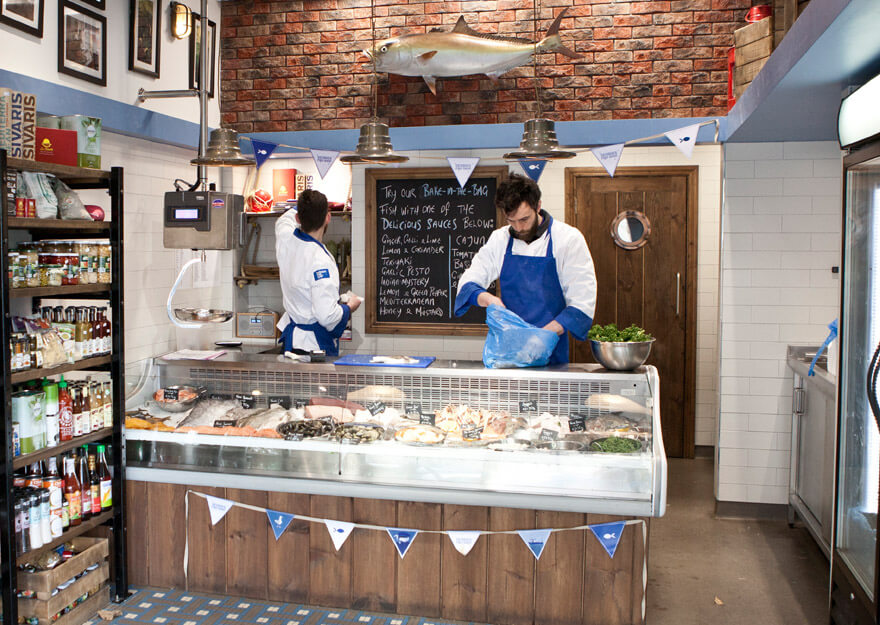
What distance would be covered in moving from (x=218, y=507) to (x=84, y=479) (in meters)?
0.68

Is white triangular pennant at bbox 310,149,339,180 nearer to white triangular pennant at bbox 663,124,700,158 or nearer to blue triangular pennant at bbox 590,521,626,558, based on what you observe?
white triangular pennant at bbox 663,124,700,158

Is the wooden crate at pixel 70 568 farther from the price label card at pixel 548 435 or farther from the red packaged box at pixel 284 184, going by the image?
the red packaged box at pixel 284 184

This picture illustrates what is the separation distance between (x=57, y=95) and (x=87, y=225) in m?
1.17

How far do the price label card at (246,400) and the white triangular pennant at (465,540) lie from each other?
4.18ft

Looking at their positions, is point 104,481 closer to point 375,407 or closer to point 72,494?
point 72,494

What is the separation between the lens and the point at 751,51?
5.20 m

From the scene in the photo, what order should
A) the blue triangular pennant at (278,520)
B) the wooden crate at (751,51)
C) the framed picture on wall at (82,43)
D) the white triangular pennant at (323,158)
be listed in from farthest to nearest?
the white triangular pennant at (323,158), the wooden crate at (751,51), the framed picture on wall at (82,43), the blue triangular pennant at (278,520)

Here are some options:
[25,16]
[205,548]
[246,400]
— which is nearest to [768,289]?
[246,400]

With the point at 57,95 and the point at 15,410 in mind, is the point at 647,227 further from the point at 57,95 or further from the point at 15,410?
the point at 15,410

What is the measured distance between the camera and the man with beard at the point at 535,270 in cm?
444

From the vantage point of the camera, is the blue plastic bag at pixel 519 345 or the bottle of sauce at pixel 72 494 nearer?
the bottle of sauce at pixel 72 494

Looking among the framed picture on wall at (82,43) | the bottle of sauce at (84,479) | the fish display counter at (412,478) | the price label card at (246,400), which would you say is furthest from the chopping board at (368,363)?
the framed picture on wall at (82,43)

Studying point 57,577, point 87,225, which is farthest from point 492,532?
point 87,225

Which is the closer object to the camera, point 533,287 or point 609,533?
point 609,533
